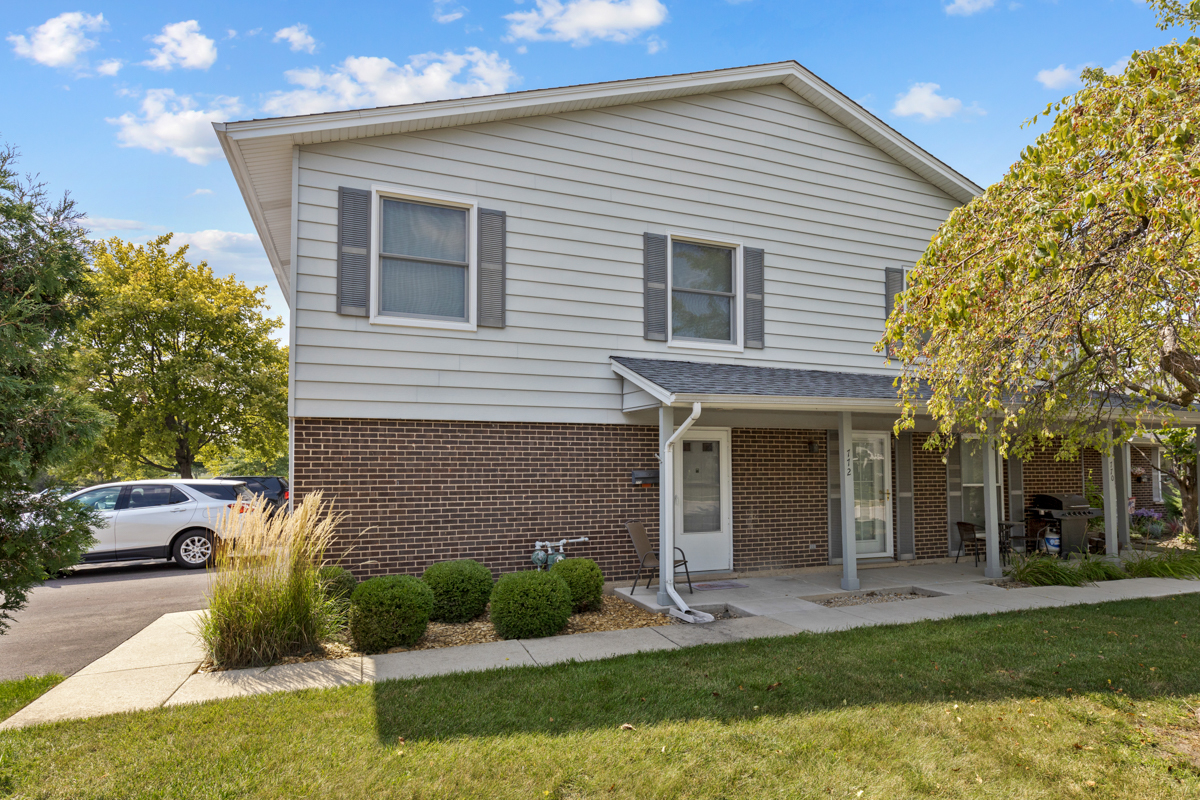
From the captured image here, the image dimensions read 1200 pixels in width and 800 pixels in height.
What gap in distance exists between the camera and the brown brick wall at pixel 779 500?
9.68 metres

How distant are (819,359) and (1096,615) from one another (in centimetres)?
456

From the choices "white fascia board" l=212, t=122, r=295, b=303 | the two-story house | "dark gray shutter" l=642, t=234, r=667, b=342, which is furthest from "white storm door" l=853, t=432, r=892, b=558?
"white fascia board" l=212, t=122, r=295, b=303

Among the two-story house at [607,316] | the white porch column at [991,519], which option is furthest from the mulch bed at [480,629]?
the white porch column at [991,519]

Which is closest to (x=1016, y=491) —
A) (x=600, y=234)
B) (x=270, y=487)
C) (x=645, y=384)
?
(x=645, y=384)

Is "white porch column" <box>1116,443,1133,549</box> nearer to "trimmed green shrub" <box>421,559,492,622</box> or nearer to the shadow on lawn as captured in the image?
the shadow on lawn

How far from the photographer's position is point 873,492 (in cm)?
1076

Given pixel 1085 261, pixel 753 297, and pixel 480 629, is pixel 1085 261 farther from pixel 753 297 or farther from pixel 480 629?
pixel 480 629

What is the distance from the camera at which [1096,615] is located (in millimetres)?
7238

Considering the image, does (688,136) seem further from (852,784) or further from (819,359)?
(852,784)

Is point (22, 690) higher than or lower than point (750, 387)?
lower

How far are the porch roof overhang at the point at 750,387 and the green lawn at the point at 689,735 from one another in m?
2.74

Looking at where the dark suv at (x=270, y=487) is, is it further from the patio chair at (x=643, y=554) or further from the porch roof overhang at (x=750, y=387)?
the porch roof overhang at (x=750, y=387)

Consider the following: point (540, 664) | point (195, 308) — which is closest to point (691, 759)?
point (540, 664)

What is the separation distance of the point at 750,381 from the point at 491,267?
11.4 feet
